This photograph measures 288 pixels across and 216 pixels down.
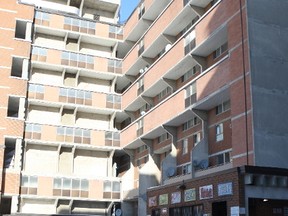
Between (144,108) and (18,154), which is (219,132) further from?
Answer: (18,154)

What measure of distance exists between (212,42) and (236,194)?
15219 millimetres

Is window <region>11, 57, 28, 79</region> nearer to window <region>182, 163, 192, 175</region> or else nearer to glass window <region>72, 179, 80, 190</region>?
glass window <region>72, 179, 80, 190</region>

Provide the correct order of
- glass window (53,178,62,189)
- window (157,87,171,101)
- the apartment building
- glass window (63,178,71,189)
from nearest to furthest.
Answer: the apartment building < window (157,87,171,101) < glass window (53,178,62,189) < glass window (63,178,71,189)

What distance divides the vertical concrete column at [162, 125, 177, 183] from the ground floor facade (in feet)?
36.0

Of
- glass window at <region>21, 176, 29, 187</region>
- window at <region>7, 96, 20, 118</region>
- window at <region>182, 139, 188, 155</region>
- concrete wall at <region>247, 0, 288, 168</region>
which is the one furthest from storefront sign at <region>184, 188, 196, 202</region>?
window at <region>7, 96, 20, 118</region>

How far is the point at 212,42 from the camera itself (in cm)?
3522

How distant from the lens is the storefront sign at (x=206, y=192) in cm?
2503

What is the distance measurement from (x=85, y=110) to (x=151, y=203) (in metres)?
23.7

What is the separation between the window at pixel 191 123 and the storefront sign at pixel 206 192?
12.6m

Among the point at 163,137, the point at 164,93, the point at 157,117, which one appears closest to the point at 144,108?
the point at 164,93

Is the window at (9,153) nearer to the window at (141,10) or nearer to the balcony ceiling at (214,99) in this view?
the window at (141,10)

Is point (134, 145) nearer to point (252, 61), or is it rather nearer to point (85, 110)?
point (85, 110)

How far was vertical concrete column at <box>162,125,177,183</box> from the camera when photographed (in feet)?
132

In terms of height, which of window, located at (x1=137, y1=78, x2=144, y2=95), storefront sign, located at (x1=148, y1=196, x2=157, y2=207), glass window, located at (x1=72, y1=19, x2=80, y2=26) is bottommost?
storefront sign, located at (x1=148, y1=196, x2=157, y2=207)
